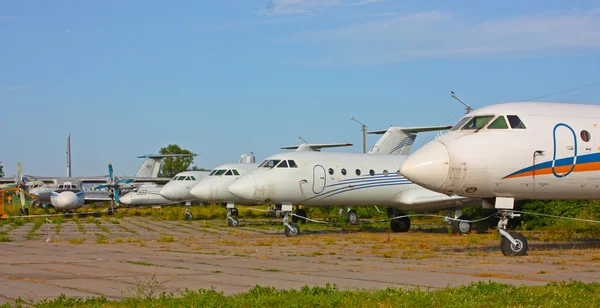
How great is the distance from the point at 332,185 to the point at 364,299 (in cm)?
1960

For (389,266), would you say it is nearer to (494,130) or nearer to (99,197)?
(494,130)

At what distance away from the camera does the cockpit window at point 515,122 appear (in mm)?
17938

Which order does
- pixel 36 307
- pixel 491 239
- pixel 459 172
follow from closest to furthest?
pixel 36 307 → pixel 459 172 → pixel 491 239

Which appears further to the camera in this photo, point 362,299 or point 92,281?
point 92,281

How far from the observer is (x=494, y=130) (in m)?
17.9

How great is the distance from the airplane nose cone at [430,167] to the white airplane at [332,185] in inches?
358

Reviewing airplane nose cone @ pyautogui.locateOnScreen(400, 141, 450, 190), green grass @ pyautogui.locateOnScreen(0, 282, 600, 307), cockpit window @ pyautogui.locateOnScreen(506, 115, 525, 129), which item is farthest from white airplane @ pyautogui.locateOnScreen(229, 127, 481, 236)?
green grass @ pyautogui.locateOnScreen(0, 282, 600, 307)

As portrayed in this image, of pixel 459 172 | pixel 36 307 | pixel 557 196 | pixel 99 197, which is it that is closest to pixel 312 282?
pixel 36 307

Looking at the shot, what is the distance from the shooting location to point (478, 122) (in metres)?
18.2

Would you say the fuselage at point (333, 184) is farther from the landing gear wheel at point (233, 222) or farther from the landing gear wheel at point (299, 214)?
the landing gear wheel at point (233, 222)

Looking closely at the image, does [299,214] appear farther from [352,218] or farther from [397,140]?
[397,140]

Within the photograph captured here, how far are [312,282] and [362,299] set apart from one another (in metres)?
2.94

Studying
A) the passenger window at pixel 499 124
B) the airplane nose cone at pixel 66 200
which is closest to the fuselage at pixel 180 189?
the airplane nose cone at pixel 66 200

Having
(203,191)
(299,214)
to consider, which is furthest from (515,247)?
(203,191)
